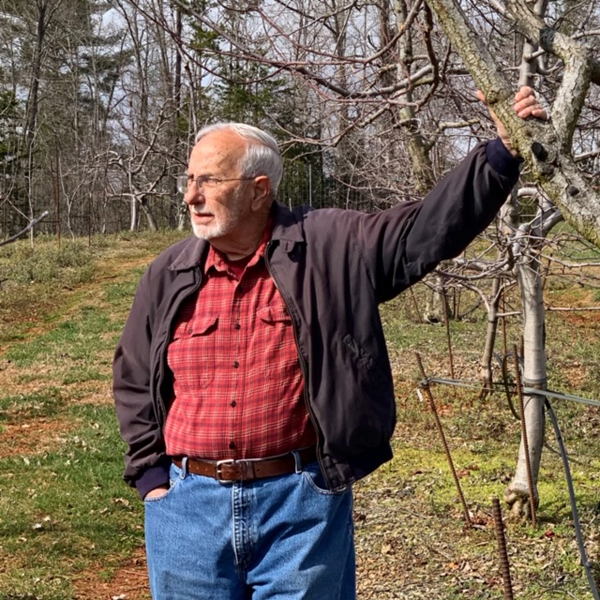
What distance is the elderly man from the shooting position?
81.6 inches

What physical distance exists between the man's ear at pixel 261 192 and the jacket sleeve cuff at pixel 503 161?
660 millimetres

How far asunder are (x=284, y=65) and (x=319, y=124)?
2.66 meters

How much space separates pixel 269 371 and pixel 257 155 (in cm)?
60

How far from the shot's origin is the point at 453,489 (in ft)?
17.3

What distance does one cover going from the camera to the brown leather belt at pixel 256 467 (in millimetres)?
2109

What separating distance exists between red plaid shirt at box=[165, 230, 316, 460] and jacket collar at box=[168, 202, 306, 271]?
0.16ft

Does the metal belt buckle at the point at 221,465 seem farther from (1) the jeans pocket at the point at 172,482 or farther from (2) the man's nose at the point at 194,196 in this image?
(2) the man's nose at the point at 194,196

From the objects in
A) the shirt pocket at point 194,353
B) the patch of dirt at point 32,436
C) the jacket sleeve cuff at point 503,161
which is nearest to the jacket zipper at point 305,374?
the shirt pocket at point 194,353

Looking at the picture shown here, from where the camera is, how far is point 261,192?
7.47 feet

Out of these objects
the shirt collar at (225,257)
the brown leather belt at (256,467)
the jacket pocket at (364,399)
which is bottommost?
the brown leather belt at (256,467)

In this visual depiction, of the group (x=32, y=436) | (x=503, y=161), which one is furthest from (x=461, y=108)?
(x=32, y=436)

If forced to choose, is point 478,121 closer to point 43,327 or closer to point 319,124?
point 319,124

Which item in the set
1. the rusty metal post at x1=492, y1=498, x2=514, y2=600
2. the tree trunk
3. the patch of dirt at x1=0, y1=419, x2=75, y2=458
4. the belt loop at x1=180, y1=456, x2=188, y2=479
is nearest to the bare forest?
the tree trunk

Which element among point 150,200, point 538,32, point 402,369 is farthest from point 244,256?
point 150,200
